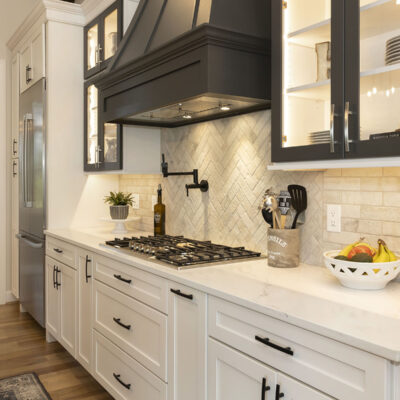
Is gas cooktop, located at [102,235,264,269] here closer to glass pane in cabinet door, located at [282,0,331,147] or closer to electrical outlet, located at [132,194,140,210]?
glass pane in cabinet door, located at [282,0,331,147]

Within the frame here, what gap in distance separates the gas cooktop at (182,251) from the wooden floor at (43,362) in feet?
3.14

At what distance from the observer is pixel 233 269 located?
2.03 meters

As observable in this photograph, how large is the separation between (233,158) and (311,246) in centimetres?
75

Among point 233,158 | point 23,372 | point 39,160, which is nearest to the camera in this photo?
point 233,158

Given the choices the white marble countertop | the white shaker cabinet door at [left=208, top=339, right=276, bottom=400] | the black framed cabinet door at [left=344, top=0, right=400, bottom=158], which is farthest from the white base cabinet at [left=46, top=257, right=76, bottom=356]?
the black framed cabinet door at [left=344, top=0, right=400, bottom=158]

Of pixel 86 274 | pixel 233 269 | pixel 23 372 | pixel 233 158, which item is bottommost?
pixel 23 372

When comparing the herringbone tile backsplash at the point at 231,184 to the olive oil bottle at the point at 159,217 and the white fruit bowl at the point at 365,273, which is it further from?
the white fruit bowl at the point at 365,273

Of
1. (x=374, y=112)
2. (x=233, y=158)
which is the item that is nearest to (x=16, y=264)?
(x=233, y=158)

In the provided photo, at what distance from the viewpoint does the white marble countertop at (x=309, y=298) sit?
1.18 metres

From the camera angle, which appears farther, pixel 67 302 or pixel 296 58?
pixel 67 302

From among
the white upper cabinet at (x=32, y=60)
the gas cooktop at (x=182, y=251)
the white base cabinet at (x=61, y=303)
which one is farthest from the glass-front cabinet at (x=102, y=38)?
the white base cabinet at (x=61, y=303)

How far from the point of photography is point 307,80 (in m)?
1.79

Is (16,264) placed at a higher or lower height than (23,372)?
higher

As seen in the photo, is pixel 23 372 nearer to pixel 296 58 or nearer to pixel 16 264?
pixel 16 264
